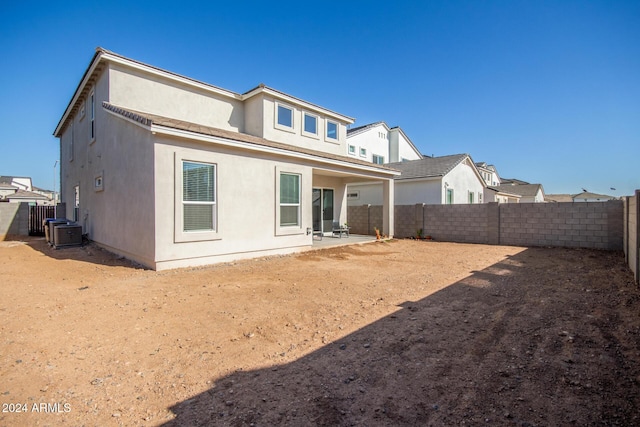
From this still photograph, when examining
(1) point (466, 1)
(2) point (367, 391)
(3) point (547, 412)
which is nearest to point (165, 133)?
(2) point (367, 391)

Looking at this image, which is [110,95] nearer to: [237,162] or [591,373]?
[237,162]

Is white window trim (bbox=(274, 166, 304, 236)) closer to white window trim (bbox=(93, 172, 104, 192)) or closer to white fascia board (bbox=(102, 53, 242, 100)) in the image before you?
white fascia board (bbox=(102, 53, 242, 100))

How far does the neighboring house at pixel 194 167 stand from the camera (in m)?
7.39

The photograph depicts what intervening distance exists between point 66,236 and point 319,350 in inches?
461

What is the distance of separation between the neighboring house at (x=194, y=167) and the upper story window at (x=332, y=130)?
0.05 m

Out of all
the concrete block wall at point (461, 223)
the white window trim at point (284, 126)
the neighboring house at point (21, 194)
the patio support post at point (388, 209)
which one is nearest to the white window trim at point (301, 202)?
the white window trim at point (284, 126)

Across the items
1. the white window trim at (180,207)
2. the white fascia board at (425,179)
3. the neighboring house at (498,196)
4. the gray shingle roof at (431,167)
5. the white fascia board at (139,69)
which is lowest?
the white window trim at (180,207)

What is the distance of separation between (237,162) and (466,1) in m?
8.81

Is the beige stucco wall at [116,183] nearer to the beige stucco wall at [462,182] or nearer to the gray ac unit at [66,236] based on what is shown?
the gray ac unit at [66,236]

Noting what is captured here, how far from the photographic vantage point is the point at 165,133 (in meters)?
7.06

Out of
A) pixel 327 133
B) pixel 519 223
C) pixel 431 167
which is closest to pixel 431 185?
pixel 431 167

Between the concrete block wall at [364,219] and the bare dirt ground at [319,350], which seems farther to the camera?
the concrete block wall at [364,219]

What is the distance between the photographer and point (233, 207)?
8.51 metres

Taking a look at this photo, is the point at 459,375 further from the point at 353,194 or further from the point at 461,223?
the point at 353,194
